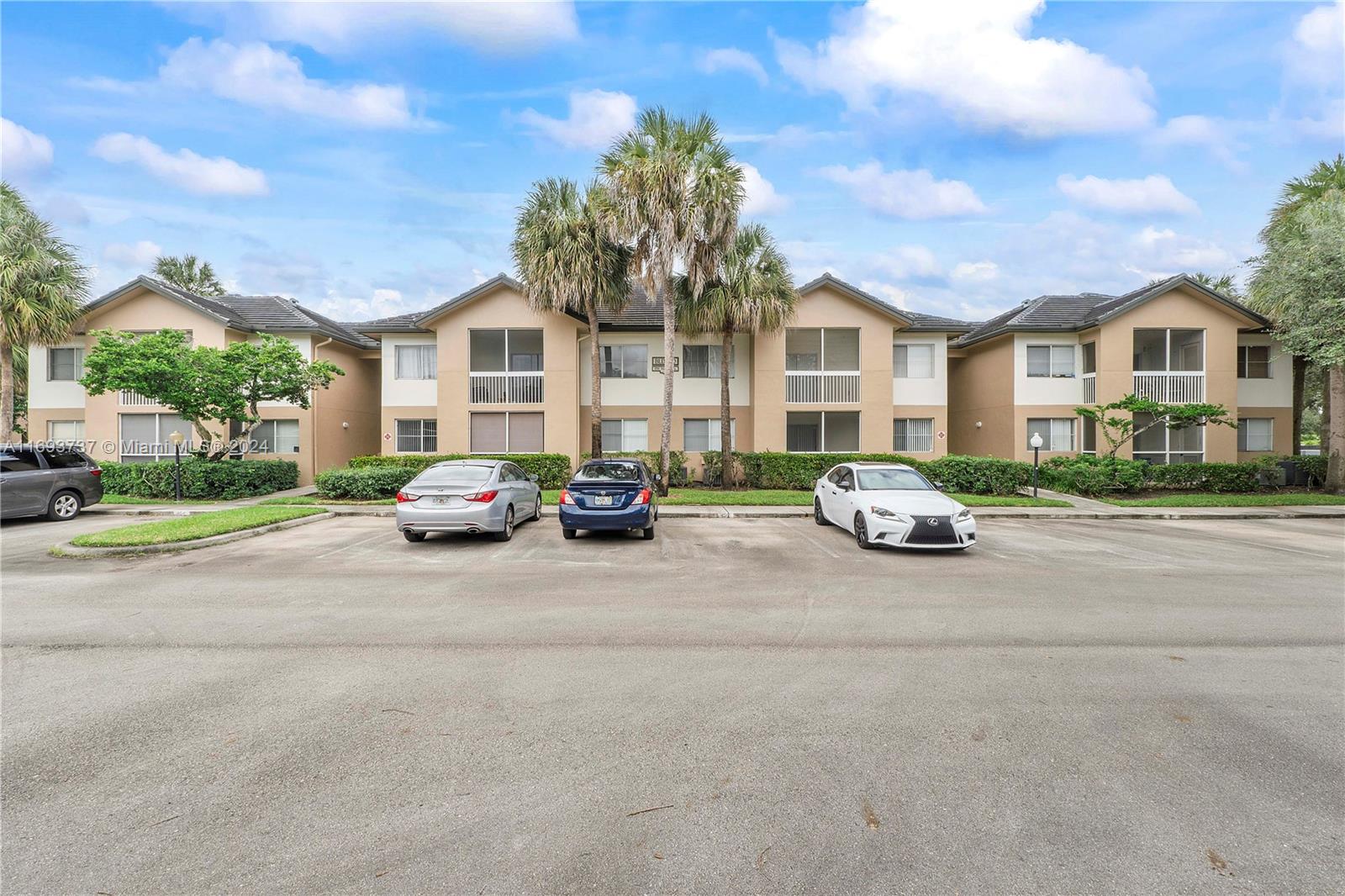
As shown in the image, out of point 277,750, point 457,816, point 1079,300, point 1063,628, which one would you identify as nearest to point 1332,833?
point 1063,628

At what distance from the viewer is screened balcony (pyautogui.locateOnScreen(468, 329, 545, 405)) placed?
72.7 ft

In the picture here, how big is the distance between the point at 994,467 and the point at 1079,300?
11.2 metres

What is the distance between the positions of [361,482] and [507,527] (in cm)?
804

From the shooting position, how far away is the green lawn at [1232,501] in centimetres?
1778

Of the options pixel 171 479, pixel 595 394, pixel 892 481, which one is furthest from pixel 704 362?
pixel 171 479

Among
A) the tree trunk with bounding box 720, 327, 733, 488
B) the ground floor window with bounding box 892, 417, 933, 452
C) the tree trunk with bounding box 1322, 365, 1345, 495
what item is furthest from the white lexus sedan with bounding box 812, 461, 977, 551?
the tree trunk with bounding box 1322, 365, 1345, 495

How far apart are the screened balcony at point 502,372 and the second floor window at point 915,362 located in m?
13.0

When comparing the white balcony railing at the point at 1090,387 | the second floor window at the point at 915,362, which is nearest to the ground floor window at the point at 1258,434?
the white balcony railing at the point at 1090,387

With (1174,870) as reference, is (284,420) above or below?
above

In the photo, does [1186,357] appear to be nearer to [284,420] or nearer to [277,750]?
[277,750]

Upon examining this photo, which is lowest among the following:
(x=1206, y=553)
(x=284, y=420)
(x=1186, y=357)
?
(x=1206, y=553)

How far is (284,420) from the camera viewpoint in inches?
897

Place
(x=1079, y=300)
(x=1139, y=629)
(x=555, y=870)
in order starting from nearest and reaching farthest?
(x=555, y=870) → (x=1139, y=629) → (x=1079, y=300)

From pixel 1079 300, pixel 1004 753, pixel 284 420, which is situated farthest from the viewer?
pixel 1079 300
